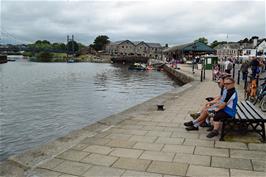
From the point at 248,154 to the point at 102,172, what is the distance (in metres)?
2.57

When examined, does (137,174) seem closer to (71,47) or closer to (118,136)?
(118,136)

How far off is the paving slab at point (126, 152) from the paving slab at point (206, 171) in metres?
1.04

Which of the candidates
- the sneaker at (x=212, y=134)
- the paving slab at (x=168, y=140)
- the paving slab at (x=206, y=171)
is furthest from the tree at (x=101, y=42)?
the paving slab at (x=206, y=171)

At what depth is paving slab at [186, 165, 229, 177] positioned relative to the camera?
14.2 feet

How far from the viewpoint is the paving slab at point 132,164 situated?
464 cm

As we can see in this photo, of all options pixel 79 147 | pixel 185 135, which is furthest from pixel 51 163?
pixel 185 135

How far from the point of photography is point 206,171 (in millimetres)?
4457

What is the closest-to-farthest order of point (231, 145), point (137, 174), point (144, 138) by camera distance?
point (137, 174), point (231, 145), point (144, 138)

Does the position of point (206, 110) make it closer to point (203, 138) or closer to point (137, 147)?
point (203, 138)

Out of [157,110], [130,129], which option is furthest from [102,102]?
[130,129]

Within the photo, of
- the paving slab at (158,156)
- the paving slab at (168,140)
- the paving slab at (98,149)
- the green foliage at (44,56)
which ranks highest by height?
the green foliage at (44,56)

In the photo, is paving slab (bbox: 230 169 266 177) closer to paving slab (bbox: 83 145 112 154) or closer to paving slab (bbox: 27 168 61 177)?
paving slab (bbox: 83 145 112 154)

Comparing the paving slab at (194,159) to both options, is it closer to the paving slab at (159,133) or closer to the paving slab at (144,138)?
the paving slab at (144,138)

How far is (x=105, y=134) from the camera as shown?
266 inches
